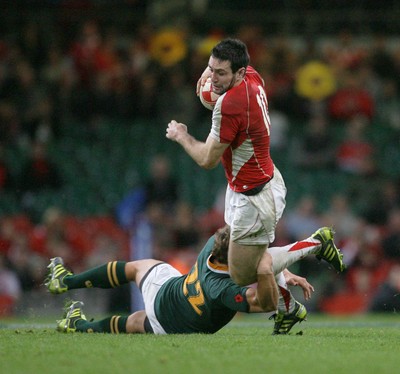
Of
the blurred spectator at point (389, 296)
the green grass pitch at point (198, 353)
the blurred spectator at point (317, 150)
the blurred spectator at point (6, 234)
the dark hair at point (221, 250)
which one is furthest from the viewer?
the blurred spectator at point (317, 150)

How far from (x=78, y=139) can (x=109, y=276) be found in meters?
8.23

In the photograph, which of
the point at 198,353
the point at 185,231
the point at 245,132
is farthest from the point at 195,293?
the point at 185,231

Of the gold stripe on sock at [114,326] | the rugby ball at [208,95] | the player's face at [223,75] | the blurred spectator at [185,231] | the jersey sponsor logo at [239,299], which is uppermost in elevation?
the player's face at [223,75]

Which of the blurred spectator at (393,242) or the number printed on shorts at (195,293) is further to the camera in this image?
the blurred spectator at (393,242)

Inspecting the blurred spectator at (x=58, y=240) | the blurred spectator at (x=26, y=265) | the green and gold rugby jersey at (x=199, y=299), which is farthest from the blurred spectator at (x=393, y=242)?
the green and gold rugby jersey at (x=199, y=299)

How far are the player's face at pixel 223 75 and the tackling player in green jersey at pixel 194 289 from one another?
1.20 m

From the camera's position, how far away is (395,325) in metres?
10.5

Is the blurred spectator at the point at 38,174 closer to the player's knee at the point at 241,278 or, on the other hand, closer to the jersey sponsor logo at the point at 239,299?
the player's knee at the point at 241,278

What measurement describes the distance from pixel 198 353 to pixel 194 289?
1.27 m

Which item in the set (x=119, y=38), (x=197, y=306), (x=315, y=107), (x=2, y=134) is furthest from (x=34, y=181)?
Result: (x=197, y=306)

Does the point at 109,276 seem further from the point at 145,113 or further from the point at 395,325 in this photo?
the point at 145,113

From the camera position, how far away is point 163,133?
16.9m

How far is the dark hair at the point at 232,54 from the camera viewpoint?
25.8 feet

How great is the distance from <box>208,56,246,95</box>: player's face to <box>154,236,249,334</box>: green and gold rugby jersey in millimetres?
1309
